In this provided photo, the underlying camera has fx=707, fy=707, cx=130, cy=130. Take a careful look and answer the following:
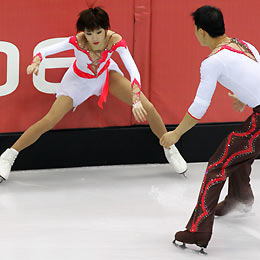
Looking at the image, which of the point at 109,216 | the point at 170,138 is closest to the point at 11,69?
the point at 109,216

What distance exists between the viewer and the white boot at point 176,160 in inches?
189

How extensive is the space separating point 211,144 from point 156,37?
0.90 meters

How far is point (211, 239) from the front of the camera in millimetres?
3818

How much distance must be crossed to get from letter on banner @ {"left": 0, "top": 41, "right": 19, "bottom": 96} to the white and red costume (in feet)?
0.97

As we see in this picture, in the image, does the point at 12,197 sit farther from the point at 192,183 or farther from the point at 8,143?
the point at 192,183

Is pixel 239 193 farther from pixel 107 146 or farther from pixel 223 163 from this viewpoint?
pixel 107 146

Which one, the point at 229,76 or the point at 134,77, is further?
the point at 134,77

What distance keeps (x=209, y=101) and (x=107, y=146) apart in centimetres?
164

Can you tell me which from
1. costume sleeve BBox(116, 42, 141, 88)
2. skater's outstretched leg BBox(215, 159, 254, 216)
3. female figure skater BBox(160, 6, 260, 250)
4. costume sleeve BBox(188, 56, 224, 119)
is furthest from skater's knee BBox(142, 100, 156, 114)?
costume sleeve BBox(188, 56, 224, 119)

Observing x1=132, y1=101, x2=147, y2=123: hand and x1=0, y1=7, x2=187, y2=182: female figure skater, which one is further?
x1=0, y1=7, x2=187, y2=182: female figure skater

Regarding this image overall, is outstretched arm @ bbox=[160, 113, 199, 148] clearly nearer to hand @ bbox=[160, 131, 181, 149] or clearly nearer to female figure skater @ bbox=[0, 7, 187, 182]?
hand @ bbox=[160, 131, 181, 149]

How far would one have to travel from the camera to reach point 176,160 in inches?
189

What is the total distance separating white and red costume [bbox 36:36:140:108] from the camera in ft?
14.5

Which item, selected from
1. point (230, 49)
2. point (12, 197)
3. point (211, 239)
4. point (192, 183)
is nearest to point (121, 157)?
point (192, 183)
